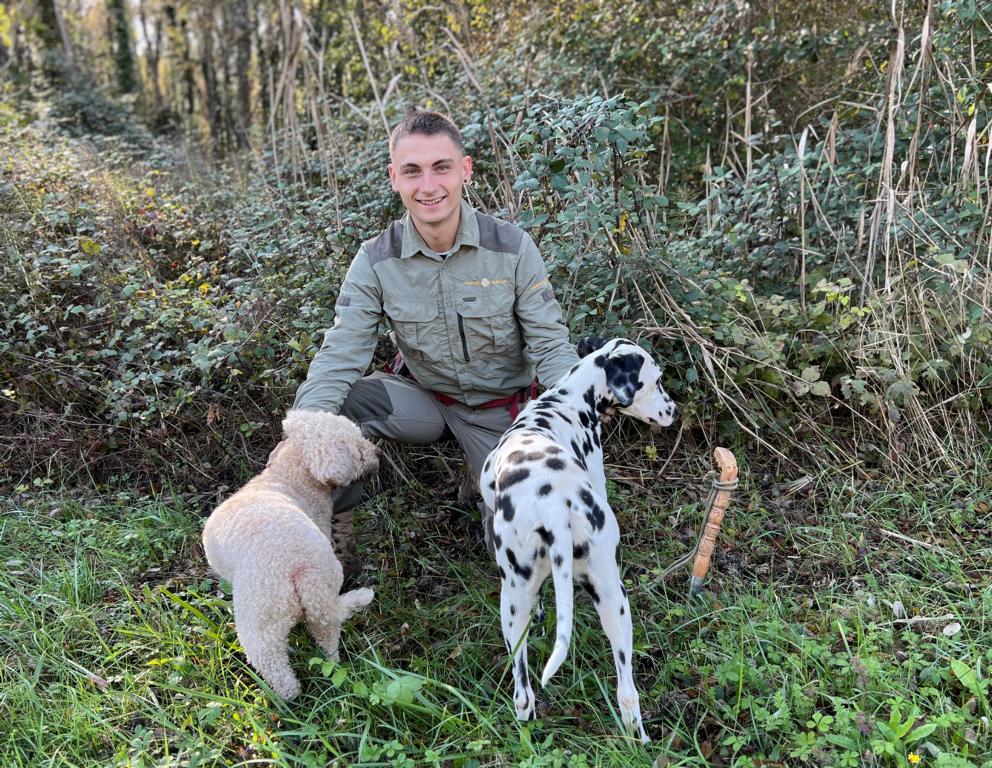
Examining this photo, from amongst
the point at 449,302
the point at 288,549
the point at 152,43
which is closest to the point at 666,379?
the point at 449,302

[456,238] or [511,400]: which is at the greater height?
[456,238]

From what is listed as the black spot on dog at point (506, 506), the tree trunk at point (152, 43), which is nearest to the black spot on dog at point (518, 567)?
the black spot on dog at point (506, 506)

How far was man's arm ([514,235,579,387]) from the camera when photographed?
3.81 meters

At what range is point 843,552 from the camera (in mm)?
3746

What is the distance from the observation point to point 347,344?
382 cm

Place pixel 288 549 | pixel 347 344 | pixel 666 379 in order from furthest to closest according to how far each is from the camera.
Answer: pixel 666 379, pixel 347 344, pixel 288 549

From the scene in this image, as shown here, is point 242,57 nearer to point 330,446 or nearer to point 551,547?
point 330,446

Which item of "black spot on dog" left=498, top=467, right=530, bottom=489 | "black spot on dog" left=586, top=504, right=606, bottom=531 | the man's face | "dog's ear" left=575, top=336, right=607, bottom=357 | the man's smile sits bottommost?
"black spot on dog" left=586, top=504, right=606, bottom=531

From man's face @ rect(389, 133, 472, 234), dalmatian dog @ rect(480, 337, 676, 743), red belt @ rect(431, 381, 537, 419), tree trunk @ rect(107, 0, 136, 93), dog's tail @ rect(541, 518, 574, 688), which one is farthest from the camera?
tree trunk @ rect(107, 0, 136, 93)

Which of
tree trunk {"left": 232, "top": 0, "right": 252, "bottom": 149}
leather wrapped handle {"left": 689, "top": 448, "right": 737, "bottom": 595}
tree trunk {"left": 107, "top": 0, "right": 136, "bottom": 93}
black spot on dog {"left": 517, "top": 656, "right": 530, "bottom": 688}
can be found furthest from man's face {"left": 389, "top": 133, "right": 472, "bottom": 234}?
tree trunk {"left": 107, "top": 0, "right": 136, "bottom": 93}

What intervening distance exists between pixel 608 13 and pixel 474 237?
4.61m

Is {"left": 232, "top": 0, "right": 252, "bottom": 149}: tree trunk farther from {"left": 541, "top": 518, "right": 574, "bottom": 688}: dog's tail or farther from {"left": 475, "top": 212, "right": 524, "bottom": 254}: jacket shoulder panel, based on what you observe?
{"left": 541, "top": 518, "right": 574, "bottom": 688}: dog's tail

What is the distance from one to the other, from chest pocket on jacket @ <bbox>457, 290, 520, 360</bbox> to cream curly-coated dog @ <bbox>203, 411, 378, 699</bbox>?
81 centimetres

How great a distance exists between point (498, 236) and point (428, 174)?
503 millimetres
